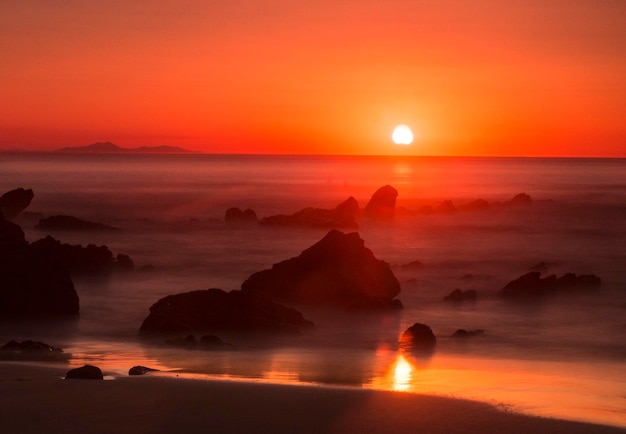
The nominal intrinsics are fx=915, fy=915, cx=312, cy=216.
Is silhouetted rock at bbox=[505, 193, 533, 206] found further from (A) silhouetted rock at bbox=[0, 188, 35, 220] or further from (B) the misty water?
(A) silhouetted rock at bbox=[0, 188, 35, 220]

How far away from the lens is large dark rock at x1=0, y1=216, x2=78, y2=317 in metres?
20.7

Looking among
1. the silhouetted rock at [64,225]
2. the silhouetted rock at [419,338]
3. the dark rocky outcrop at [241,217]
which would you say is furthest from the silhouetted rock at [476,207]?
the silhouetted rock at [419,338]

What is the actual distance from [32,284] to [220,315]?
4.77m

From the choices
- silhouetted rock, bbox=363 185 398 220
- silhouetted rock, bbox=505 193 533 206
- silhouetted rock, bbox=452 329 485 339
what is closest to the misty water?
silhouetted rock, bbox=452 329 485 339

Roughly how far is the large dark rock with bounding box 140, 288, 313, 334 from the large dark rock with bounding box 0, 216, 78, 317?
278cm

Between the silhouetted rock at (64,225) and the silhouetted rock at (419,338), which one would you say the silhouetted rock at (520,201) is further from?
the silhouetted rock at (419,338)

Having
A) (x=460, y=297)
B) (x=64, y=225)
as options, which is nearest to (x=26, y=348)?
(x=460, y=297)

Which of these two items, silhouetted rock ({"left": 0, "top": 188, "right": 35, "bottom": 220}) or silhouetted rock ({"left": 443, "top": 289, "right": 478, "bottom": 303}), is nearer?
silhouetted rock ({"left": 443, "top": 289, "right": 478, "bottom": 303})

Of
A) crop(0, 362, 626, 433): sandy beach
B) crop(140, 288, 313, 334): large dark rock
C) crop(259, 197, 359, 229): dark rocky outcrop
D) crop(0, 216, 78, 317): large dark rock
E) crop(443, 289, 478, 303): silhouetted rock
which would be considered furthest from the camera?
crop(259, 197, 359, 229): dark rocky outcrop

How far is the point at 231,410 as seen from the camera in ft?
35.4

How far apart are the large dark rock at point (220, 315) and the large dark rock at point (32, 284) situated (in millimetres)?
2783

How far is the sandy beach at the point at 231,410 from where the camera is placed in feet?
32.9

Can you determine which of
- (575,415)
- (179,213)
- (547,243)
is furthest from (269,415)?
(179,213)

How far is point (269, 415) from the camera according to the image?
10617mm
